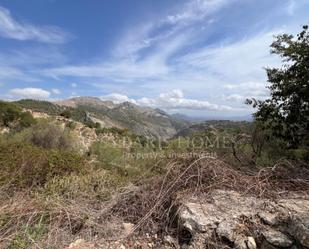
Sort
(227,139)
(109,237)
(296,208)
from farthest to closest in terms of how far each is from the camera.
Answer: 1. (227,139)
2. (109,237)
3. (296,208)

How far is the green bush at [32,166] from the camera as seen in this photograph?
204 inches

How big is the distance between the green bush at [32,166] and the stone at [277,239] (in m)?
3.97

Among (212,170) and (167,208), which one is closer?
(167,208)

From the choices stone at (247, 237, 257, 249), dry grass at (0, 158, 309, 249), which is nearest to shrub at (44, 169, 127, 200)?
dry grass at (0, 158, 309, 249)

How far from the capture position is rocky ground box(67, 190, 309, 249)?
2.88 metres

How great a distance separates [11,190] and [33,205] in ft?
3.40

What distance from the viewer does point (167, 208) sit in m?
3.83

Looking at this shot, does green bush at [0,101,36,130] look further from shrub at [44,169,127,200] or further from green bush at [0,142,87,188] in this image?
shrub at [44,169,127,200]

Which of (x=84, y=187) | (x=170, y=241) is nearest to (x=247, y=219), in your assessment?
(x=170, y=241)

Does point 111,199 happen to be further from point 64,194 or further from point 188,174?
point 188,174

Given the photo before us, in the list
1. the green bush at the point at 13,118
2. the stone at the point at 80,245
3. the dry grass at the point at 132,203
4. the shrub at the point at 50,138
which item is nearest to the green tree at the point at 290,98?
the dry grass at the point at 132,203

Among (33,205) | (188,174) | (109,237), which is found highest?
(188,174)

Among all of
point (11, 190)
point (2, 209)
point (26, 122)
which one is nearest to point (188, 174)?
point (2, 209)

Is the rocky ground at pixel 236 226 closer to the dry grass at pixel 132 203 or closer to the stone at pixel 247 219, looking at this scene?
the stone at pixel 247 219
